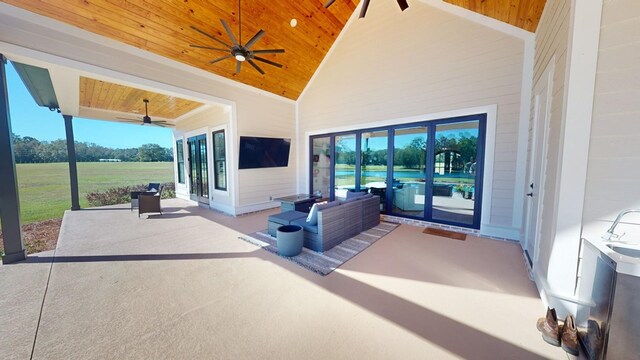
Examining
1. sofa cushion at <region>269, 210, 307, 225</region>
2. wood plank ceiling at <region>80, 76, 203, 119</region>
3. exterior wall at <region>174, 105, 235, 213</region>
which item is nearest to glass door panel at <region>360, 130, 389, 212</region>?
sofa cushion at <region>269, 210, 307, 225</region>

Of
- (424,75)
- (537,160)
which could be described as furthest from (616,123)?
(424,75)

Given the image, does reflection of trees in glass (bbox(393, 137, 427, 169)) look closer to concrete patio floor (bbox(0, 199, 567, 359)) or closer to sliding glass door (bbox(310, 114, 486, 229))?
sliding glass door (bbox(310, 114, 486, 229))

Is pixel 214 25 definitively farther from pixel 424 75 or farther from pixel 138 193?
pixel 138 193

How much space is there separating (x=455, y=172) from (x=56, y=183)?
1211 centimetres

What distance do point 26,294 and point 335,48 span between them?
23.7ft

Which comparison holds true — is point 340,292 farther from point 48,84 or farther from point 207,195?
point 48,84

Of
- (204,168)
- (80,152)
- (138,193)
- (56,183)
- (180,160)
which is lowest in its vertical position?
(138,193)

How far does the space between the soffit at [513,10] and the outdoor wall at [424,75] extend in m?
0.24

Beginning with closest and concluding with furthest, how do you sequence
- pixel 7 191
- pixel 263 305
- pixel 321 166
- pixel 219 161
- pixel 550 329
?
pixel 550 329 < pixel 263 305 < pixel 7 191 < pixel 219 161 < pixel 321 166

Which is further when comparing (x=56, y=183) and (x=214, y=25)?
(x=56, y=183)

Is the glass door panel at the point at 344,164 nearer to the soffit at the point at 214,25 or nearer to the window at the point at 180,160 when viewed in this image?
the soffit at the point at 214,25

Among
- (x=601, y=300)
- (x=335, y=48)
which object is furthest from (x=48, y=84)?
(x=601, y=300)

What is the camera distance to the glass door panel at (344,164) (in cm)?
608

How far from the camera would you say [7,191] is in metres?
2.95
